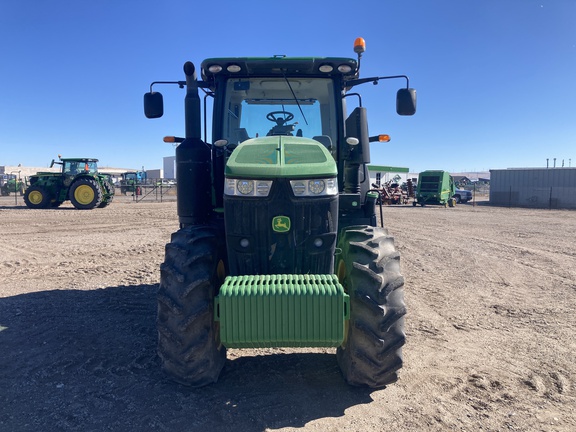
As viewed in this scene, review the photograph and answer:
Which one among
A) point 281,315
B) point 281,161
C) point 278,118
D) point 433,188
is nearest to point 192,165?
point 278,118

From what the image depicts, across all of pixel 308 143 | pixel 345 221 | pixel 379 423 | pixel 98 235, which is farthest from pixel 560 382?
pixel 98 235

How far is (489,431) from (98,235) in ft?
38.4

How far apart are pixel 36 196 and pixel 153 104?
19674 millimetres

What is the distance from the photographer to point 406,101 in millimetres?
4512

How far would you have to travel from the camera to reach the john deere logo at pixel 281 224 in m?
3.43

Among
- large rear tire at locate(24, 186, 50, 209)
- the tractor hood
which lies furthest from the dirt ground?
large rear tire at locate(24, 186, 50, 209)

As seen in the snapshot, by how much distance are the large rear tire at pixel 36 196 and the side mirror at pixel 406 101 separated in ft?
68.9

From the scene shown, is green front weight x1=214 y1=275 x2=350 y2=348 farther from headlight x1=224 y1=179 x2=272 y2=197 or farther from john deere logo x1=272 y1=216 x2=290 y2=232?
headlight x1=224 y1=179 x2=272 y2=197

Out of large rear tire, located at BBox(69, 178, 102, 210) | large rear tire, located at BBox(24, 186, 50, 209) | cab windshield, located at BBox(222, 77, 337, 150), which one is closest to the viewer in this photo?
cab windshield, located at BBox(222, 77, 337, 150)

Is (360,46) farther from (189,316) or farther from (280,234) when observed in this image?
(189,316)

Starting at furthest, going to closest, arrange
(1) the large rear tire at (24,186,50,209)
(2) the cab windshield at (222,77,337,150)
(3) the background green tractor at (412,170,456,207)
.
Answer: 1. (3) the background green tractor at (412,170,456,207)
2. (1) the large rear tire at (24,186,50,209)
3. (2) the cab windshield at (222,77,337,150)

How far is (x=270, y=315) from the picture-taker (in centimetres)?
299

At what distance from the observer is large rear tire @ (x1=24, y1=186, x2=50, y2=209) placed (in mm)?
21062

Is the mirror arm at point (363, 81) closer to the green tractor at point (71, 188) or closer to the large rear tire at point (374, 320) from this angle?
the large rear tire at point (374, 320)
